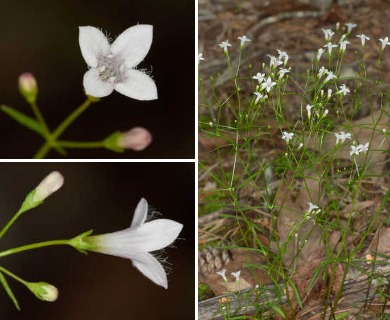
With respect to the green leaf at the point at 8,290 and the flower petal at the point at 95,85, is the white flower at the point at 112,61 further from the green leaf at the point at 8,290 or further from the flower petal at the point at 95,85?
the green leaf at the point at 8,290

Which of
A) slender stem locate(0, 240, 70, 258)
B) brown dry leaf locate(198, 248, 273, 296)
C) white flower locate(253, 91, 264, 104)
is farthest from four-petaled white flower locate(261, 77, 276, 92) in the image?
slender stem locate(0, 240, 70, 258)

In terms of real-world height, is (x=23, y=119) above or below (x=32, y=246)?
above

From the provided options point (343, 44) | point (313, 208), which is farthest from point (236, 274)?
point (343, 44)

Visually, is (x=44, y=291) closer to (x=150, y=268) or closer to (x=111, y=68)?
(x=150, y=268)

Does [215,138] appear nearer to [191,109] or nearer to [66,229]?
[191,109]

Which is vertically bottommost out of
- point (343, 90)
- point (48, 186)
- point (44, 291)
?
point (44, 291)

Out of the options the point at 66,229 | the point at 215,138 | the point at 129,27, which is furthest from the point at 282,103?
the point at 66,229
